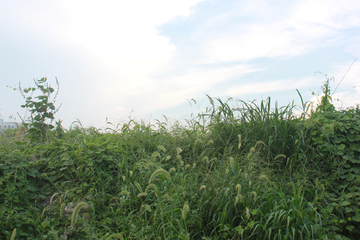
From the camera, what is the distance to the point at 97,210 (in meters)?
3.75

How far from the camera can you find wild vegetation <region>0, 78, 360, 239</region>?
3180 mm

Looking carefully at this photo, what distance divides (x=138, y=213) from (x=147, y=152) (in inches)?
60.4

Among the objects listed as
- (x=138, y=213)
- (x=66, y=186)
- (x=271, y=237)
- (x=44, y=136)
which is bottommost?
(x=271, y=237)

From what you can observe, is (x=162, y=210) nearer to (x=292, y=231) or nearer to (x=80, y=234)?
(x=80, y=234)

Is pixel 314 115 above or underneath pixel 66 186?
above

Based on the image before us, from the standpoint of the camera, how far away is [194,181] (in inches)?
151

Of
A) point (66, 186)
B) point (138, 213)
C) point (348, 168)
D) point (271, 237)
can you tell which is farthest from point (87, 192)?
point (348, 168)

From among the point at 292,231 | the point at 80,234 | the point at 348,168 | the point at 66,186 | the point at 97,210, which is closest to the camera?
the point at 292,231

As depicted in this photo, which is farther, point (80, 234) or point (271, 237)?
point (80, 234)

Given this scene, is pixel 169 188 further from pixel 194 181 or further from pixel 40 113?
pixel 40 113

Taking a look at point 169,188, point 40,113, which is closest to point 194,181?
point 169,188

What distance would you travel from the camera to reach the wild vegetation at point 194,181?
318cm

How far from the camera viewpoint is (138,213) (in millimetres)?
3502

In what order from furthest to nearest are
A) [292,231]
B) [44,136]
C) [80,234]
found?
[44,136], [80,234], [292,231]
